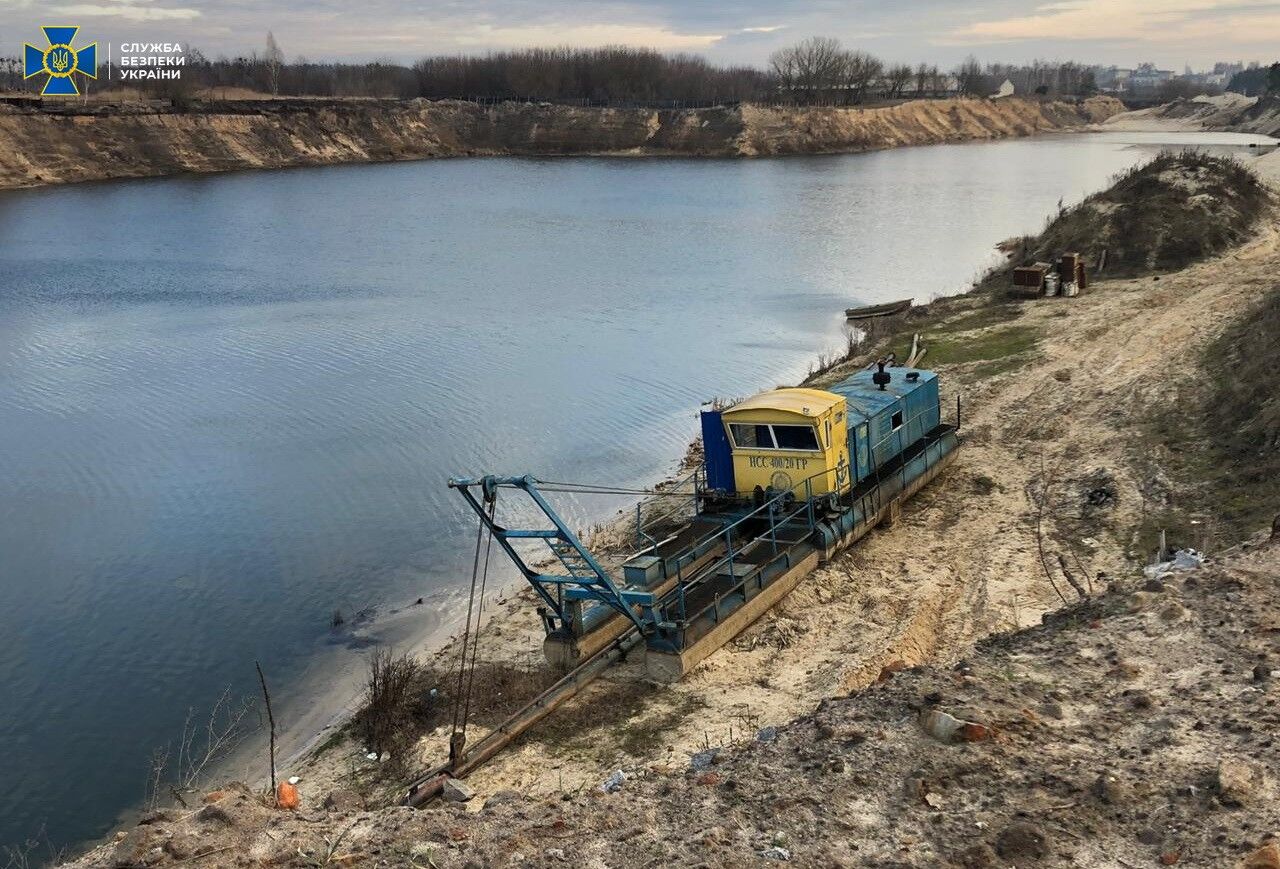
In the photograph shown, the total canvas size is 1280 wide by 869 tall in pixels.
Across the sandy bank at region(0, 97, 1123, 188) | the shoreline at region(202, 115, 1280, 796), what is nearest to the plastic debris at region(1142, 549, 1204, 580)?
the shoreline at region(202, 115, 1280, 796)

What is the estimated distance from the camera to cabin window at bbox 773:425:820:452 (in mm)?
19234

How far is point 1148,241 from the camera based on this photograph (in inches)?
1575

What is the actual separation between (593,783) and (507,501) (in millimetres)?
11996

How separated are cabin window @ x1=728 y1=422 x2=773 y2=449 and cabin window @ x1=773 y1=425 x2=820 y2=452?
0.16m

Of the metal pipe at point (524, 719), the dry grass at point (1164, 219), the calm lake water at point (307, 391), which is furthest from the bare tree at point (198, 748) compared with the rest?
the dry grass at point (1164, 219)

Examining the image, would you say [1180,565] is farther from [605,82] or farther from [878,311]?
[605,82]

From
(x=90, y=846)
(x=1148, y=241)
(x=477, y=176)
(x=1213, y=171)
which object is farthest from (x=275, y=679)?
(x=477, y=176)

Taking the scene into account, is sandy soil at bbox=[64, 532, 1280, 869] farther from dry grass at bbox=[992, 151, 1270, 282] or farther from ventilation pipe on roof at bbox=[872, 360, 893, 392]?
dry grass at bbox=[992, 151, 1270, 282]

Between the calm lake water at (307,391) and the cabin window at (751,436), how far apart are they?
6.04 meters

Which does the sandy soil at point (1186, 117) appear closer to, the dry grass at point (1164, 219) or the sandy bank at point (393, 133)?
the sandy bank at point (393, 133)

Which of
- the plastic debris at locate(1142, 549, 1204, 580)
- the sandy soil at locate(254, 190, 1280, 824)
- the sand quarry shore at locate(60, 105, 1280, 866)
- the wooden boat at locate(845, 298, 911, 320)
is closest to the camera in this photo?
the sand quarry shore at locate(60, 105, 1280, 866)

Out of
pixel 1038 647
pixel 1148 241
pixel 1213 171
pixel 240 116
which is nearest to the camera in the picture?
pixel 1038 647

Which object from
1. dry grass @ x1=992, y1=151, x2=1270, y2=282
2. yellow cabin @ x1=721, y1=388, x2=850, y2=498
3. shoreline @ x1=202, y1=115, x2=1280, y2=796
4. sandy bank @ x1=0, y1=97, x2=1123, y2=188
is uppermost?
sandy bank @ x1=0, y1=97, x2=1123, y2=188

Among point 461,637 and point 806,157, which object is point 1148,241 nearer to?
point 461,637
